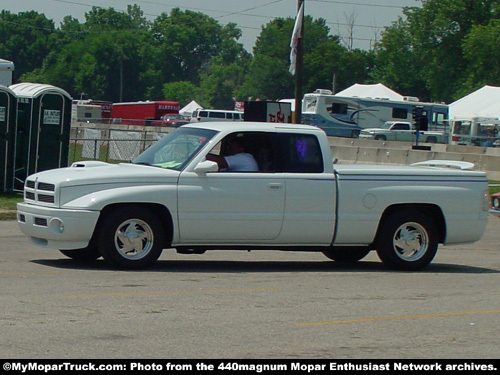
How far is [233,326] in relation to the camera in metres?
7.68

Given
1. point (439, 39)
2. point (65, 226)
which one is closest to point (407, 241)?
point (65, 226)

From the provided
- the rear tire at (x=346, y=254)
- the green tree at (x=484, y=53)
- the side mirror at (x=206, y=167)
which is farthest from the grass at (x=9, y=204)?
the green tree at (x=484, y=53)

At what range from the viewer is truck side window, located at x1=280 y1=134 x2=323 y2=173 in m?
11.2

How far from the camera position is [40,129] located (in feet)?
66.5

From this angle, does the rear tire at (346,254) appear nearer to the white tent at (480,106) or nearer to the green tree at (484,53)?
the white tent at (480,106)

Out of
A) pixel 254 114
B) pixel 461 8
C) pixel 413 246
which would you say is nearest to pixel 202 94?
pixel 461 8

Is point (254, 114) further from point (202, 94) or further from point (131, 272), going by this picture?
point (202, 94)

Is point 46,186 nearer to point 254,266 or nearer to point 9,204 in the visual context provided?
point 254,266

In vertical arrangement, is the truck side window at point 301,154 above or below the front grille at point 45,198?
above

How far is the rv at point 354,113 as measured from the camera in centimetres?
6341

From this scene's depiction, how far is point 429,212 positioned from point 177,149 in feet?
11.3

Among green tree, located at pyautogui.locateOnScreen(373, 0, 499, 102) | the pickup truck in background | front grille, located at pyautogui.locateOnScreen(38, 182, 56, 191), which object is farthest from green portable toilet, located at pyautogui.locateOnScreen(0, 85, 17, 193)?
green tree, located at pyautogui.locateOnScreen(373, 0, 499, 102)

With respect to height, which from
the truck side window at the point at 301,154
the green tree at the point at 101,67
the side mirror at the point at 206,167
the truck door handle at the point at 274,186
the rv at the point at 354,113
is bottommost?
the truck door handle at the point at 274,186

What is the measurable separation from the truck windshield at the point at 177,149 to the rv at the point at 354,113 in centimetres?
5130
